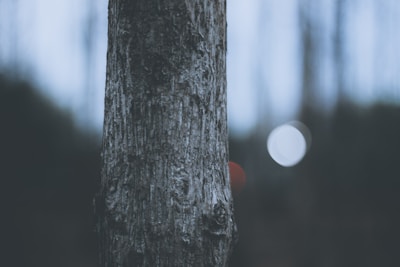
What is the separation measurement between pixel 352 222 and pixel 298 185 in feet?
4.30

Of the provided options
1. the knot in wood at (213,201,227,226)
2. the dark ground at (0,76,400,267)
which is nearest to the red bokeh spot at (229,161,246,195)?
the dark ground at (0,76,400,267)

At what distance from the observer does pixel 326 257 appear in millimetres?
8008

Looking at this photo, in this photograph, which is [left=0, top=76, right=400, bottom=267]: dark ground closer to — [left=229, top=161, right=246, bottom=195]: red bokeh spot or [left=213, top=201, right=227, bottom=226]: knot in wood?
[left=229, top=161, right=246, bottom=195]: red bokeh spot

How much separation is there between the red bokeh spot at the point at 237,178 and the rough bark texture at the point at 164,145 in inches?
289

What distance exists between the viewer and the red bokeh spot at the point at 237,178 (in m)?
8.66

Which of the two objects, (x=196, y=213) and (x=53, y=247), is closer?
(x=196, y=213)

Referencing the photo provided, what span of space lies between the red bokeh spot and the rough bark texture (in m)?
7.33

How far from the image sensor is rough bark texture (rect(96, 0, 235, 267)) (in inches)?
43.5

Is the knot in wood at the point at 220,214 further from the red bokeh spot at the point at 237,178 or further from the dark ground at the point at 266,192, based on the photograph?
the red bokeh spot at the point at 237,178

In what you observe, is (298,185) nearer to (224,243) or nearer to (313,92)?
(313,92)

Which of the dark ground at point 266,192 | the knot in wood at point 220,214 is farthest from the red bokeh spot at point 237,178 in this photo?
the knot in wood at point 220,214

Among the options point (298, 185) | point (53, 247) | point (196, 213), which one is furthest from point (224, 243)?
point (298, 185)

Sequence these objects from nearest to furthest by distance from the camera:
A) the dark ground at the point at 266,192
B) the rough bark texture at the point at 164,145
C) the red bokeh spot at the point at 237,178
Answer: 1. the rough bark texture at the point at 164,145
2. the dark ground at the point at 266,192
3. the red bokeh spot at the point at 237,178

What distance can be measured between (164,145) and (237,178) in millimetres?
7648
